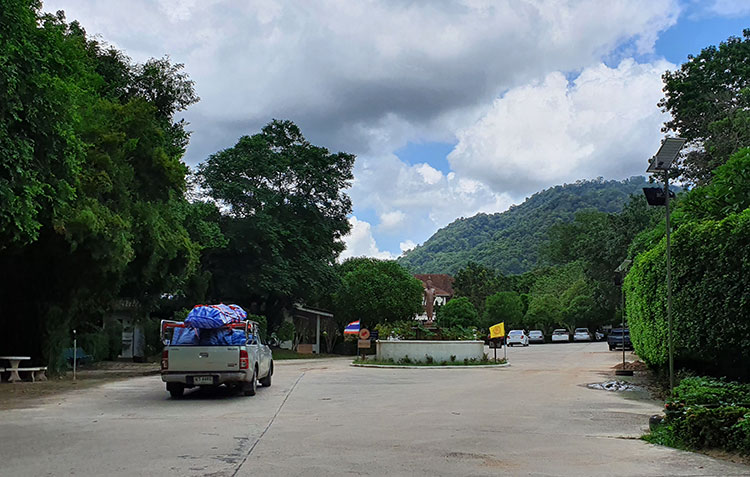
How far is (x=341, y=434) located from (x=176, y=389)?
278 inches

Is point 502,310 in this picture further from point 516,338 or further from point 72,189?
point 72,189

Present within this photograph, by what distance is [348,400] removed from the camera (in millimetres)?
16453

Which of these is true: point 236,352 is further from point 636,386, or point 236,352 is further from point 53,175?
point 636,386

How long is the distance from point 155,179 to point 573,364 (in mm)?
19666

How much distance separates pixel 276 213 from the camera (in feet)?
143

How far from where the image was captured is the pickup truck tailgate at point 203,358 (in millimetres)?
15781

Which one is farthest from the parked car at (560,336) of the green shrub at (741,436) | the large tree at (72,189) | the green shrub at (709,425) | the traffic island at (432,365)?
the green shrub at (741,436)

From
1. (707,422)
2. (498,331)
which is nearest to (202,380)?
(707,422)

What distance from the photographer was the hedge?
13469mm

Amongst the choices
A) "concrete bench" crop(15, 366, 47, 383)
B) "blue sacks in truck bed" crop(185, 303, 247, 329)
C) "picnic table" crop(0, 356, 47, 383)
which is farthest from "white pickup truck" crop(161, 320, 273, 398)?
"concrete bench" crop(15, 366, 47, 383)

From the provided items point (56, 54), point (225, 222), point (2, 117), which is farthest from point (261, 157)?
Answer: point (2, 117)

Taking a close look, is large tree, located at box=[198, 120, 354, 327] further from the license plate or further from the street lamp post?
the street lamp post

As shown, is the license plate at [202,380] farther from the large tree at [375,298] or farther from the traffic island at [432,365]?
the large tree at [375,298]

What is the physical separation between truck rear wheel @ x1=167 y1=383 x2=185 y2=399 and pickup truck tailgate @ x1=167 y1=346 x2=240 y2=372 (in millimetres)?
627
